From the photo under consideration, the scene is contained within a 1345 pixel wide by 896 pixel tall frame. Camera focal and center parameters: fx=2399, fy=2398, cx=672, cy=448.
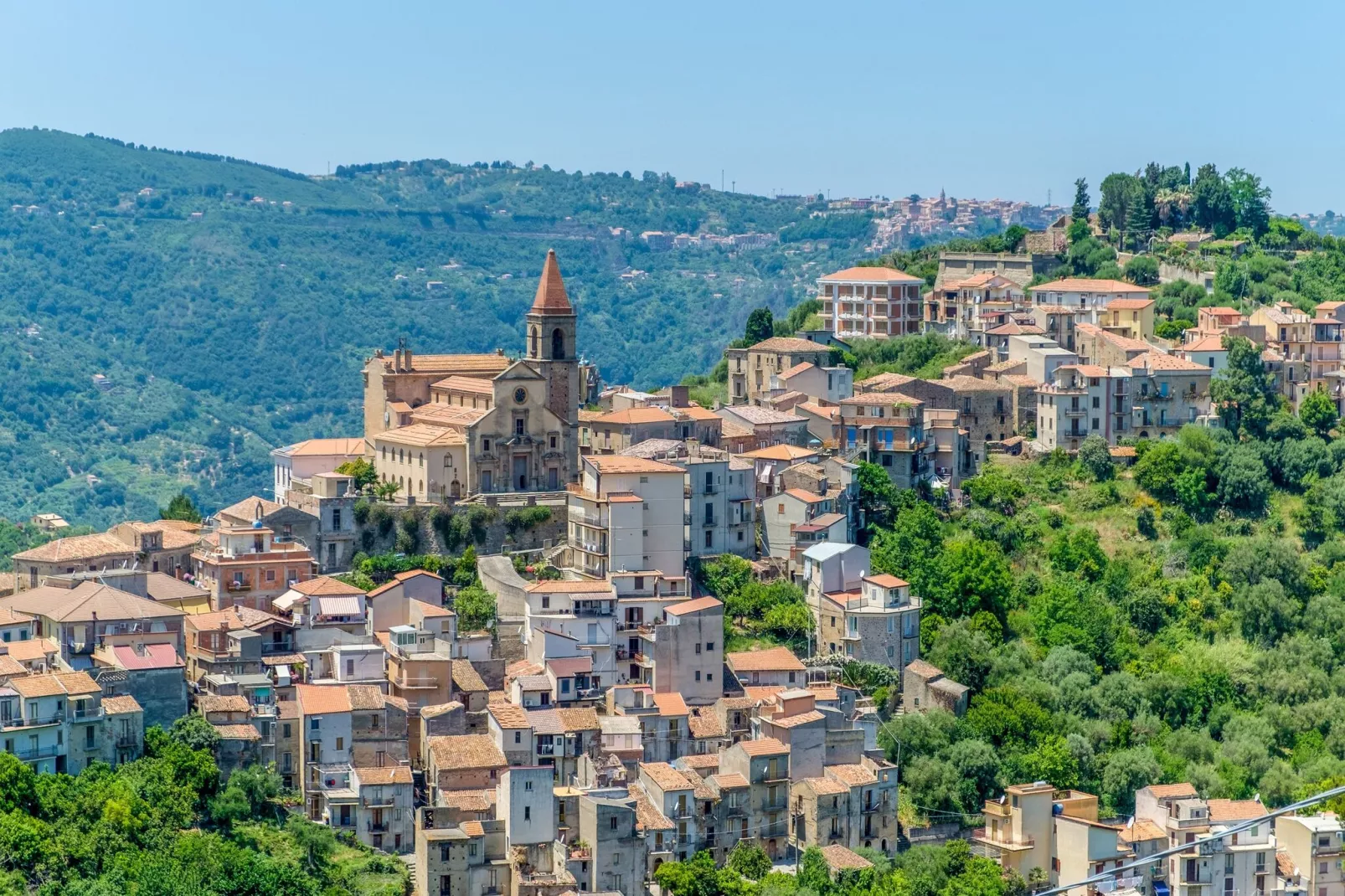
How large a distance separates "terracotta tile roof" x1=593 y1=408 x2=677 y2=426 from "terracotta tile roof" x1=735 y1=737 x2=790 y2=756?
1266 cm

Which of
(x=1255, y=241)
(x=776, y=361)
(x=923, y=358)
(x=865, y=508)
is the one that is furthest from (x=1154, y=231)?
(x=865, y=508)

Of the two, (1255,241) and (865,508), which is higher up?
(1255,241)

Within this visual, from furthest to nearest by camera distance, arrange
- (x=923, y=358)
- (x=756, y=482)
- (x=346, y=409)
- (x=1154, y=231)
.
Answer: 1. (x=346, y=409)
2. (x=1154, y=231)
3. (x=923, y=358)
4. (x=756, y=482)

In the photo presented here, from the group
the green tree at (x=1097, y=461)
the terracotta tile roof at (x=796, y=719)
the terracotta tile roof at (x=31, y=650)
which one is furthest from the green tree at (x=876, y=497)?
the terracotta tile roof at (x=31, y=650)

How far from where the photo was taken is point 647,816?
4497 cm

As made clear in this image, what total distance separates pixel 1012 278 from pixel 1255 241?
1026 cm

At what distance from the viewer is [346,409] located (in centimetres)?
12800

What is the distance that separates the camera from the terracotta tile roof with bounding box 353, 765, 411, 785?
44.5 m

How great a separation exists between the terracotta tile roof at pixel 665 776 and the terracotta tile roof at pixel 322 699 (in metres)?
5.84

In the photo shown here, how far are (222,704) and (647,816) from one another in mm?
8358

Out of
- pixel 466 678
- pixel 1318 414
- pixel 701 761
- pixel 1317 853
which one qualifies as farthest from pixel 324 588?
pixel 1318 414

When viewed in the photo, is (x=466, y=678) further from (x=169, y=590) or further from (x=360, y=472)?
(x=360, y=472)

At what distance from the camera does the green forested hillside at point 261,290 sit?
383 ft

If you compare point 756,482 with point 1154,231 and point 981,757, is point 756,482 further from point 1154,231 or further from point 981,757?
point 1154,231
